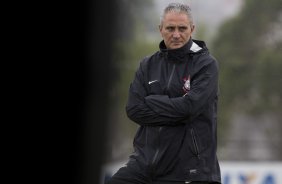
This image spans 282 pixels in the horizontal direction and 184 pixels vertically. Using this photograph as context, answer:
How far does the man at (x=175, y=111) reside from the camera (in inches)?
145

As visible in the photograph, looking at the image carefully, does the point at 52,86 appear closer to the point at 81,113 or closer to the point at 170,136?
the point at 81,113

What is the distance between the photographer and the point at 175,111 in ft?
12.2

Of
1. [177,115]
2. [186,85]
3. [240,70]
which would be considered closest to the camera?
[177,115]

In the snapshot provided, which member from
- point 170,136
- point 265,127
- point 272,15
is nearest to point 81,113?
point 170,136

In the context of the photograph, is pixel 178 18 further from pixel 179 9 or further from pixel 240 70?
pixel 240 70

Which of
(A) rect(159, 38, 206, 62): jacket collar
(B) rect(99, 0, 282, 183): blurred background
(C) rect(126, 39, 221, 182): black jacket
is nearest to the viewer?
(C) rect(126, 39, 221, 182): black jacket

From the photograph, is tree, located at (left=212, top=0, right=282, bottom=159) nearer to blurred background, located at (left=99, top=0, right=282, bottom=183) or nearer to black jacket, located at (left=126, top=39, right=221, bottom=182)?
blurred background, located at (left=99, top=0, right=282, bottom=183)

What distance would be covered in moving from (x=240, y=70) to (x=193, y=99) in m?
19.9

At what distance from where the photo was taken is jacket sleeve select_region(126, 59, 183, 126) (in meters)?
3.76

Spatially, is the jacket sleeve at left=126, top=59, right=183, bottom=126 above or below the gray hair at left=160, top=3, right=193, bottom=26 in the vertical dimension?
below

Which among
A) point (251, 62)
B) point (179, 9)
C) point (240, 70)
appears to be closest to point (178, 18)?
point (179, 9)

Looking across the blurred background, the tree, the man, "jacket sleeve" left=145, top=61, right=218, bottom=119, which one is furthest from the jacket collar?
the tree

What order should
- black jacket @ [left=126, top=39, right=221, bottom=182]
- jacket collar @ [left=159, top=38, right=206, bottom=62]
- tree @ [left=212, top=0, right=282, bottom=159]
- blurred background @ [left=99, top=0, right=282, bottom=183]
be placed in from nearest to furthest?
black jacket @ [left=126, top=39, right=221, bottom=182] → jacket collar @ [left=159, top=38, right=206, bottom=62] → blurred background @ [left=99, top=0, right=282, bottom=183] → tree @ [left=212, top=0, right=282, bottom=159]

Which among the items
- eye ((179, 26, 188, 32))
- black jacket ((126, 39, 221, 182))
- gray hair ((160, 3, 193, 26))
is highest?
gray hair ((160, 3, 193, 26))
